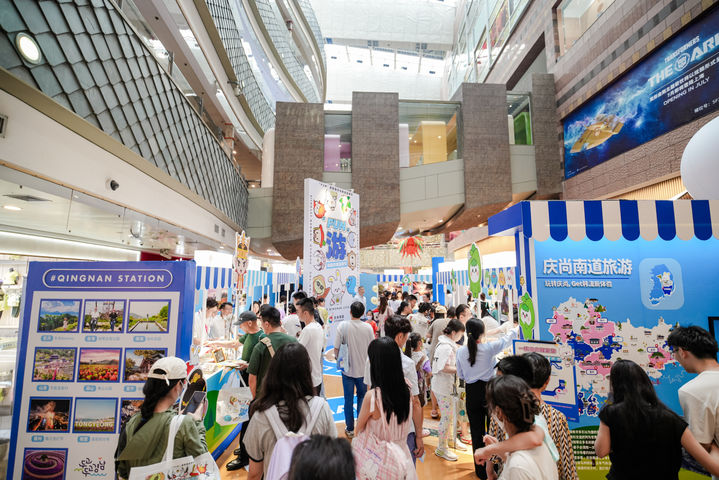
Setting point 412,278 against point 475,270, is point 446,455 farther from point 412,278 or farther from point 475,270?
point 412,278

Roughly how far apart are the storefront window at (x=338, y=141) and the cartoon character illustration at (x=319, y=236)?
616 centimetres

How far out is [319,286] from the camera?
5.11 meters

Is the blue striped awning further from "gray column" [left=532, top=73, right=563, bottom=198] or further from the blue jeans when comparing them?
"gray column" [left=532, top=73, right=563, bottom=198]

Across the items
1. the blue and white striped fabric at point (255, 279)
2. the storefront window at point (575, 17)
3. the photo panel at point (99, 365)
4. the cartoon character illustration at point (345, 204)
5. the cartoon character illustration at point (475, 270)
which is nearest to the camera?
the photo panel at point (99, 365)

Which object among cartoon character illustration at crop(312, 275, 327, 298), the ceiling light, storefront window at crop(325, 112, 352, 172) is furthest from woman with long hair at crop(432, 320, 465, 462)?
storefront window at crop(325, 112, 352, 172)

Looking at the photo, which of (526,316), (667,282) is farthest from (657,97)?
(526,316)

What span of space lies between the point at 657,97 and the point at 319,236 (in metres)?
7.03

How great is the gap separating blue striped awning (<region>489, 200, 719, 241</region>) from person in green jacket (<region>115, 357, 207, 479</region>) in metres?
2.85

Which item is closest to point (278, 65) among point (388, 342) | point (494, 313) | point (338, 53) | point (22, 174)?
point (338, 53)

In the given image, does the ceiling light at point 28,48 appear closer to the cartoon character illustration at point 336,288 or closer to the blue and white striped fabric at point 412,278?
the cartoon character illustration at point 336,288

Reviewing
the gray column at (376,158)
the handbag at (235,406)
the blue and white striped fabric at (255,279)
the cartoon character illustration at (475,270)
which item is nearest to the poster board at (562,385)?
the cartoon character illustration at (475,270)

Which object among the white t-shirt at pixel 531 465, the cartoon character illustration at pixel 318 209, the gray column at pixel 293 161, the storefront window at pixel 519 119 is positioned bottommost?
the white t-shirt at pixel 531 465

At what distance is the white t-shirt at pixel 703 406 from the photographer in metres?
1.86

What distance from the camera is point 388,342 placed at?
2.06 metres
